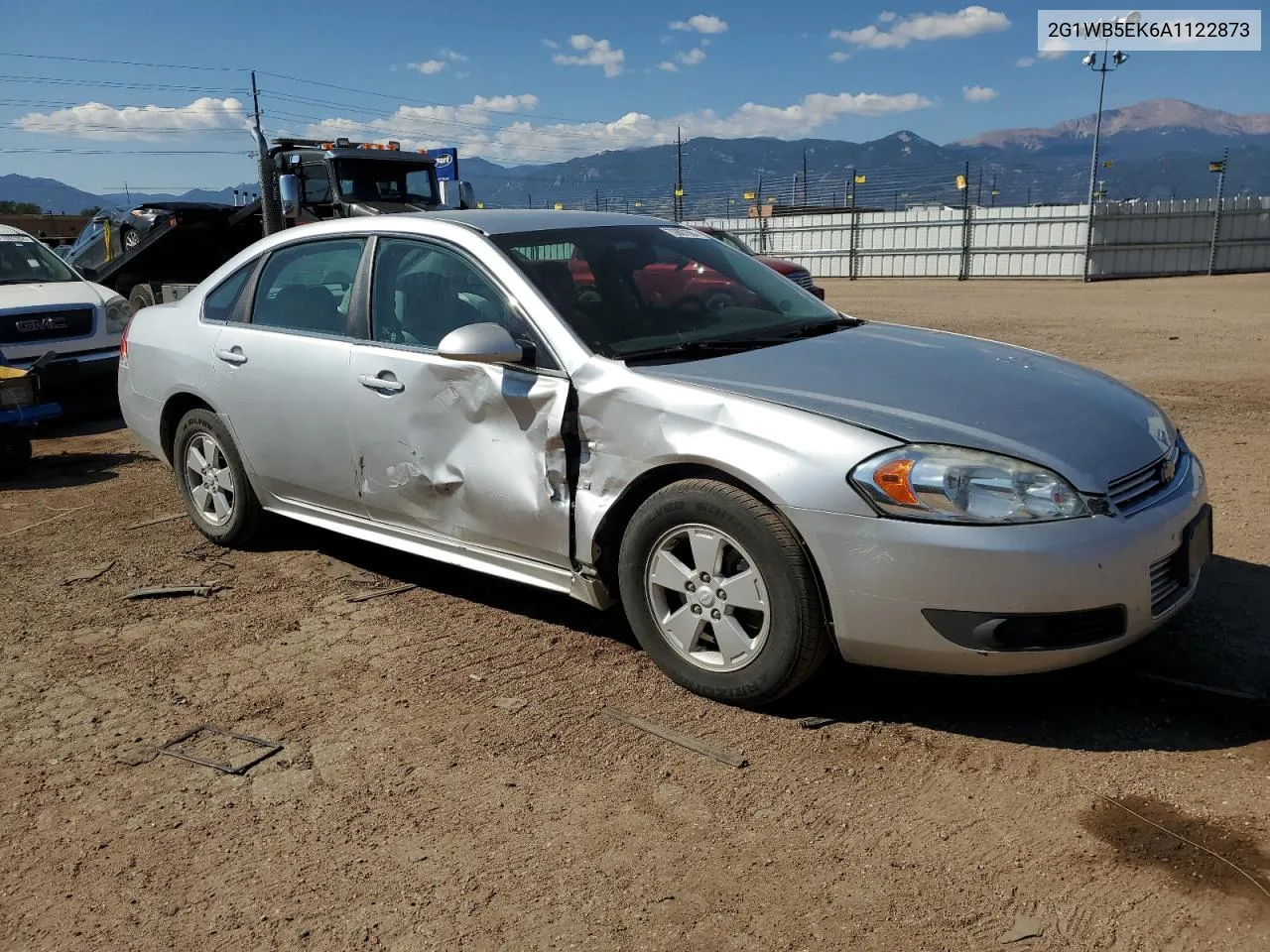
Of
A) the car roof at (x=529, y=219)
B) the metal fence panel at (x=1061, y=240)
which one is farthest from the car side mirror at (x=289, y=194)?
the metal fence panel at (x=1061, y=240)

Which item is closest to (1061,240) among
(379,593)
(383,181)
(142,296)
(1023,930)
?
(383,181)

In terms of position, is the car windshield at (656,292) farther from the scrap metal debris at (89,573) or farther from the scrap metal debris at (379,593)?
the scrap metal debris at (89,573)

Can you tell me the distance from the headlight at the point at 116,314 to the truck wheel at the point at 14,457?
2.64 metres

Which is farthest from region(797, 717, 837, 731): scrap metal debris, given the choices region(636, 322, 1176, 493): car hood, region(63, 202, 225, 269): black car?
region(63, 202, 225, 269): black car

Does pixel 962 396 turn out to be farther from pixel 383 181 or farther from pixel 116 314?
pixel 383 181

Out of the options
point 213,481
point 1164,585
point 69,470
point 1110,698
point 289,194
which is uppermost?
point 289,194

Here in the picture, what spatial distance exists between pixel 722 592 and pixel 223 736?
5.54 feet

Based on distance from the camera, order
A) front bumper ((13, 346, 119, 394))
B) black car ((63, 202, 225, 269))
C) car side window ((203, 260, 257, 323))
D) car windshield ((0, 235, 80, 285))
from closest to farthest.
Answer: car side window ((203, 260, 257, 323))
front bumper ((13, 346, 119, 394))
car windshield ((0, 235, 80, 285))
black car ((63, 202, 225, 269))

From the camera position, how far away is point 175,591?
16.1 feet

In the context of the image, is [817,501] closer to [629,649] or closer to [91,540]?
[629,649]

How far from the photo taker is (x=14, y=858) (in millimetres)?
2867

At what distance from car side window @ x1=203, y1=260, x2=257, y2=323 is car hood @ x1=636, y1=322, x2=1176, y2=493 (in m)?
2.49

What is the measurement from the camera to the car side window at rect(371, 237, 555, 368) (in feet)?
13.4

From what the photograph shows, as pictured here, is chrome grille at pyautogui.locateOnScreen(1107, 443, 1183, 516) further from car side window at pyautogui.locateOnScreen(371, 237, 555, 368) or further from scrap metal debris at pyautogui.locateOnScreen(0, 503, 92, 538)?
scrap metal debris at pyautogui.locateOnScreen(0, 503, 92, 538)
